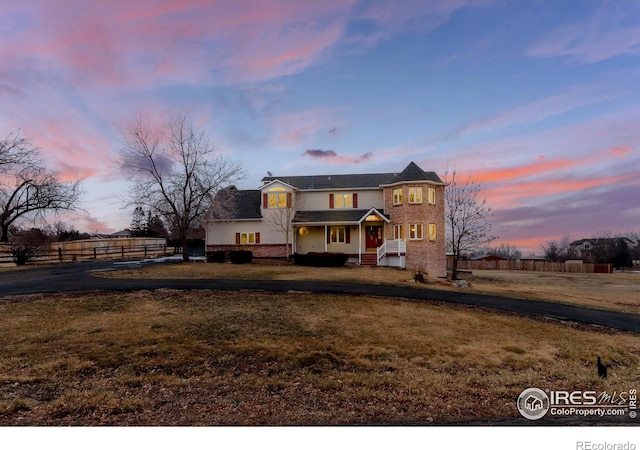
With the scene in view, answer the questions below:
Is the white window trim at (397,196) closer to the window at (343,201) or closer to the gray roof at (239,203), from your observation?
the window at (343,201)

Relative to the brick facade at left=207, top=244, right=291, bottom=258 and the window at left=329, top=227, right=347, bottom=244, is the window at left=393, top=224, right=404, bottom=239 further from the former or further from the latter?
the brick facade at left=207, top=244, right=291, bottom=258

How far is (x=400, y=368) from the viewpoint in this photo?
5934 mm

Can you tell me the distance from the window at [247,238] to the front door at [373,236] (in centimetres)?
867

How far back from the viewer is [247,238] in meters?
26.5

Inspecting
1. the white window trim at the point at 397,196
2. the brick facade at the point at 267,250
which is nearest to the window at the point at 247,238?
the brick facade at the point at 267,250

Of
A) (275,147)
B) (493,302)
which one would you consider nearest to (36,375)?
(275,147)

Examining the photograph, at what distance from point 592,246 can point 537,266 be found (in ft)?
135

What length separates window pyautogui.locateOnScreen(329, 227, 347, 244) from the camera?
2638 cm

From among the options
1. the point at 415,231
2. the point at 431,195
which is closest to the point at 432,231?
the point at 415,231

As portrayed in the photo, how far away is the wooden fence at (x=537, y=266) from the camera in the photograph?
40.1 meters

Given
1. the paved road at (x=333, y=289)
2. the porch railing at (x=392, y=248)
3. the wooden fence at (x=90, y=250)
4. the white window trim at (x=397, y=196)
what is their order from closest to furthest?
the paved road at (x=333, y=289) < the porch railing at (x=392, y=248) < the wooden fence at (x=90, y=250) < the white window trim at (x=397, y=196)

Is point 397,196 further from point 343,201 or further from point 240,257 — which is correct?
point 240,257

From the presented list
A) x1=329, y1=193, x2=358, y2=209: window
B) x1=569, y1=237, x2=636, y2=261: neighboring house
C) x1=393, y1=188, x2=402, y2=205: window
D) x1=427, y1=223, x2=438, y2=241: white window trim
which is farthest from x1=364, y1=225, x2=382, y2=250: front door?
x1=569, y1=237, x2=636, y2=261: neighboring house

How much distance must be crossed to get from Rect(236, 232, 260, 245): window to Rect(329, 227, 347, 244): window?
5919mm
